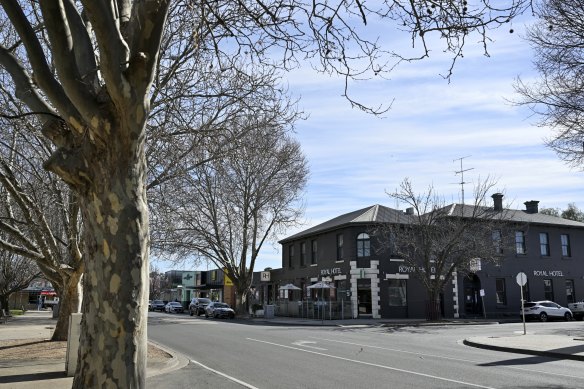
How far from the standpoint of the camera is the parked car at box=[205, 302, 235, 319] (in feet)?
142

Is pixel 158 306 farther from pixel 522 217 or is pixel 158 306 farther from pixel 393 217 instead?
pixel 522 217

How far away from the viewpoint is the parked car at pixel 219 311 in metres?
43.3

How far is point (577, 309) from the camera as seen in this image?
40.9m

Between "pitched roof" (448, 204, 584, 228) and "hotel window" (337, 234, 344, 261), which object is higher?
"pitched roof" (448, 204, 584, 228)

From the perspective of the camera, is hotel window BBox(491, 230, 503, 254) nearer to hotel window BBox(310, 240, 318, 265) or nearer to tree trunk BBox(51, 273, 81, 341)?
hotel window BBox(310, 240, 318, 265)

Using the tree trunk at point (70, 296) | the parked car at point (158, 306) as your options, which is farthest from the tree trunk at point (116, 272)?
the parked car at point (158, 306)

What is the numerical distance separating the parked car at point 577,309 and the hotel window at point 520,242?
5.30m

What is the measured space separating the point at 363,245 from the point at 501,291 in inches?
482

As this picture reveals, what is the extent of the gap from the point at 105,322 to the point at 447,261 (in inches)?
1327

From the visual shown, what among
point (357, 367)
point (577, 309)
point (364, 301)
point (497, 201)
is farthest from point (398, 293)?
point (357, 367)

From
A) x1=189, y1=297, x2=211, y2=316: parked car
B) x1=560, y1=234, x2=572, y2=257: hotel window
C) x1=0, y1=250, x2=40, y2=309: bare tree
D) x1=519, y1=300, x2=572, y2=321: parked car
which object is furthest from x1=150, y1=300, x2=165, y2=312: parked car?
x1=560, y1=234, x2=572, y2=257: hotel window

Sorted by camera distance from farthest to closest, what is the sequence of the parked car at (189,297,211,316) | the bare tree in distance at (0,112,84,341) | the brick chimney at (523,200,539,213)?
the parked car at (189,297,211,316), the brick chimney at (523,200,539,213), the bare tree in distance at (0,112,84,341)

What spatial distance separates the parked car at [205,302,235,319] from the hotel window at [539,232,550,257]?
1014 inches

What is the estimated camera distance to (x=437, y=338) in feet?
73.6
